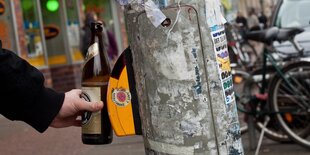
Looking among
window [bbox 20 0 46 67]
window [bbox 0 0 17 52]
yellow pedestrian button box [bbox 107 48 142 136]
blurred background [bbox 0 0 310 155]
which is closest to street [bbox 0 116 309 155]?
blurred background [bbox 0 0 310 155]

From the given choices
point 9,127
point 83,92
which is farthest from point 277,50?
point 83,92

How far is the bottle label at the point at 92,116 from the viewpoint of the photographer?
2344 mm

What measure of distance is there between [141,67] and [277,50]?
16.2 feet

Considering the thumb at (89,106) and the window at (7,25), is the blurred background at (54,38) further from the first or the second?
the thumb at (89,106)

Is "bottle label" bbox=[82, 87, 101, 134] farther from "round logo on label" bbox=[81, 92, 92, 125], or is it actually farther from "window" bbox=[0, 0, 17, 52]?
"window" bbox=[0, 0, 17, 52]

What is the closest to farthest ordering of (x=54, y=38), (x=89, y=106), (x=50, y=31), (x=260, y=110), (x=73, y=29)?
(x=89, y=106) → (x=260, y=110) → (x=50, y=31) → (x=54, y=38) → (x=73, y=29)

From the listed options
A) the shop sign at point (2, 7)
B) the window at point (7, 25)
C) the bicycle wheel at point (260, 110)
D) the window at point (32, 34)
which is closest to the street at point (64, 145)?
the bicycle wheel at point (260, 110)

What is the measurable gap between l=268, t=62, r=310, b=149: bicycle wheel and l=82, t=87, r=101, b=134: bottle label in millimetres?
3999

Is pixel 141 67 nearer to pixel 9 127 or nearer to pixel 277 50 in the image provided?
pixel 277 50

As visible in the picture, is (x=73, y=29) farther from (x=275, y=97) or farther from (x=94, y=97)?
(x=94, y=97)

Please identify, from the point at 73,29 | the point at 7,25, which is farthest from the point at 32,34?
the point at 73,29

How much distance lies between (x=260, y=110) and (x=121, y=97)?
432cm

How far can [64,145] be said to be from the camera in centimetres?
788

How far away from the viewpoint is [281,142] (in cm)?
679
